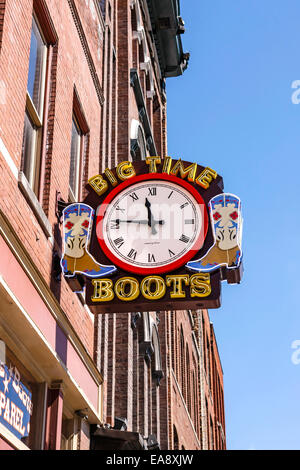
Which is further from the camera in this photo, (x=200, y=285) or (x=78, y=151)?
(x=78, y=151)

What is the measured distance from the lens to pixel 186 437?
2606cm

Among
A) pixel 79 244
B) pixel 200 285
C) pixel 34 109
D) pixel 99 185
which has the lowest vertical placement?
pixel 200 285

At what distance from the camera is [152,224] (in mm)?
10633

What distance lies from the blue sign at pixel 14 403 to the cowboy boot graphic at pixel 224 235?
2610 millimetres

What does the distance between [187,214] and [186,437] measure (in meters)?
17.0

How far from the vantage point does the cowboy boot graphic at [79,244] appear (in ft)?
32.8

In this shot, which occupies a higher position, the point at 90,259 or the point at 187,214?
the point at 187,214

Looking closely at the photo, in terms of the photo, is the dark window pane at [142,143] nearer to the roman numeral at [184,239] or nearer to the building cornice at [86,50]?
the building cornice at [86,50]

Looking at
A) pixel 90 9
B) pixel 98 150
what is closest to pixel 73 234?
pixel 98 150

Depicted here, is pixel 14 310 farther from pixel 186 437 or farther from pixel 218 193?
pixel 186 437

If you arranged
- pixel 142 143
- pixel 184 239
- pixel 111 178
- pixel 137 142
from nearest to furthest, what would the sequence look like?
pixel 184 239, pixel 111 178, pixel 137 142, pixel 142 143

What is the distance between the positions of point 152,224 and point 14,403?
10.5ft

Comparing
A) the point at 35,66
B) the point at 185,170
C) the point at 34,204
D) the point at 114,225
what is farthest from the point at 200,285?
the point at 35,66

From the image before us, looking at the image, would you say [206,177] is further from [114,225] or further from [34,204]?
[34,204]
